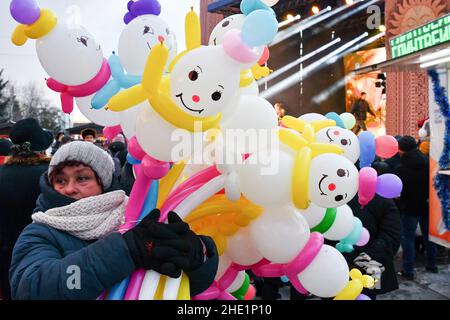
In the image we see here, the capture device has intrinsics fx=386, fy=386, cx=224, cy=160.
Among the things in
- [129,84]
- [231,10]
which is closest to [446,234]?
[129,84]

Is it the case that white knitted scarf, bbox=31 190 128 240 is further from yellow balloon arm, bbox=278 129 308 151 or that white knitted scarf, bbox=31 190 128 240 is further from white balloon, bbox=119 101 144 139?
yellow balloon arm, bbox=278 129 308 151

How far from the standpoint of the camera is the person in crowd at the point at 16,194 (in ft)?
6.83

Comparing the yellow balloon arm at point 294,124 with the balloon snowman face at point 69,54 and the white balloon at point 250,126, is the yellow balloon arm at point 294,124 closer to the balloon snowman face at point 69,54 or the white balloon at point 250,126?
the white balloon at point 250,126

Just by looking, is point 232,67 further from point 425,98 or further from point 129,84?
point 425,98

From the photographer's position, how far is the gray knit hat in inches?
46.9

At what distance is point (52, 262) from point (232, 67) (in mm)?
668

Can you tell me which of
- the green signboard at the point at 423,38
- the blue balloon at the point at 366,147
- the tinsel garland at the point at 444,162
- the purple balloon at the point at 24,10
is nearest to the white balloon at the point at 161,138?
the purple balloon at the point at 24,10

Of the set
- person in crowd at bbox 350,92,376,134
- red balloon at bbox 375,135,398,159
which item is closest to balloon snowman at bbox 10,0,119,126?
red balloon at bbox 375,135,398,159

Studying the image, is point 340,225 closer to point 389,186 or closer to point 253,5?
point 389,186

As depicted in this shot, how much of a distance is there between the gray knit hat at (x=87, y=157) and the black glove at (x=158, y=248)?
336mm

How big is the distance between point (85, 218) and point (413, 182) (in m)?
3.91

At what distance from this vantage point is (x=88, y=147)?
1.23 metres

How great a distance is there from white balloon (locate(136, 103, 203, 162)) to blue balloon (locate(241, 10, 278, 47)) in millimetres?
303

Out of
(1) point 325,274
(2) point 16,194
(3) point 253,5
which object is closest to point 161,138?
(3) point 253,5
